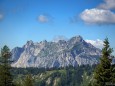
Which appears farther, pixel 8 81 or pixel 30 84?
pixel 30 84

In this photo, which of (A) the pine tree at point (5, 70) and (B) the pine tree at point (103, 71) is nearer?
(B) the pine tree at point (103, 71)

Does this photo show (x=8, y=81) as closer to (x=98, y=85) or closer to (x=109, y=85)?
(x=98, y=85)

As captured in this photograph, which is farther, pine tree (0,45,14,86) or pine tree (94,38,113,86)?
pine tree (0,45,14,86)

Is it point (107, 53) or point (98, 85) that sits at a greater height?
point (107, 53)

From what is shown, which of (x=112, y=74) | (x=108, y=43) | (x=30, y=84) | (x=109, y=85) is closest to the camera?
(x=109, y=85)

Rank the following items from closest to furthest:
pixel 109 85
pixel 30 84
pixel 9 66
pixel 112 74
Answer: pixel 109 85 → pixel 112 74 → pixel 9 66 → pixel 30 84

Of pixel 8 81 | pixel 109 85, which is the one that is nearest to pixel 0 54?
pixel 8 81

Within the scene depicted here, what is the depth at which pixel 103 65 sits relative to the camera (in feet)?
120

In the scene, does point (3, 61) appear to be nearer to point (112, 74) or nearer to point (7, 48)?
point (7, 48)

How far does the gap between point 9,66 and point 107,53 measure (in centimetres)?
2018

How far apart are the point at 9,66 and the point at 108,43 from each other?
20034mm

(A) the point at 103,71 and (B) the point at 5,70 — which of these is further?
(B) the point at 5,70

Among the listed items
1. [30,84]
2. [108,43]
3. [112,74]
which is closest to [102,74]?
[112,74]

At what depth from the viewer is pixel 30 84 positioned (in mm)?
76500
